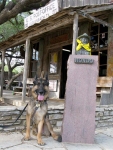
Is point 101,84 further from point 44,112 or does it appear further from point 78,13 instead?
point 44,112

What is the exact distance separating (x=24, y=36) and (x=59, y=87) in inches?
114

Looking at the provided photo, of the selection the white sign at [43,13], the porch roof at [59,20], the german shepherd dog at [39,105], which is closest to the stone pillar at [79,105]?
the german shepherd dog at [39,105]

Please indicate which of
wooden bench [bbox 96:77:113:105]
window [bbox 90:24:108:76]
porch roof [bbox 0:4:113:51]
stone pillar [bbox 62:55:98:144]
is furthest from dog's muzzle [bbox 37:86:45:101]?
window [bbox 90:24:108:76]

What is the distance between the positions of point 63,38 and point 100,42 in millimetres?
1928

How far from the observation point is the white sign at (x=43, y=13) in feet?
16.0

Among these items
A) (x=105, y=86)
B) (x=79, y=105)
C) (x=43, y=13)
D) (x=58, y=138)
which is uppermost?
(x=43, y=13)

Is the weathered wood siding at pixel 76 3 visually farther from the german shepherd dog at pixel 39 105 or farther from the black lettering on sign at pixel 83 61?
the german shepherd dog at pixel 39 105

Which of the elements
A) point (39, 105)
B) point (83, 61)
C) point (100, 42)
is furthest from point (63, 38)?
point (39, 105)

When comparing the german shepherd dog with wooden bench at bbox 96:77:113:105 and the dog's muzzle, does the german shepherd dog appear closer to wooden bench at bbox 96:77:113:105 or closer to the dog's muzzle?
the dog's muzzle

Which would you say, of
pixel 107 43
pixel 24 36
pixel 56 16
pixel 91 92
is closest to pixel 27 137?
pixel 91 92

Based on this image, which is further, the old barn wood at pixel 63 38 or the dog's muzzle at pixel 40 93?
the old barn wood at pixel 63 38

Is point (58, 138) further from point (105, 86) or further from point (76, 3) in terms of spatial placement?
point (76, 3)

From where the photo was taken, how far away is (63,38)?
8578mm

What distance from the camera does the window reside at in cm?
708
